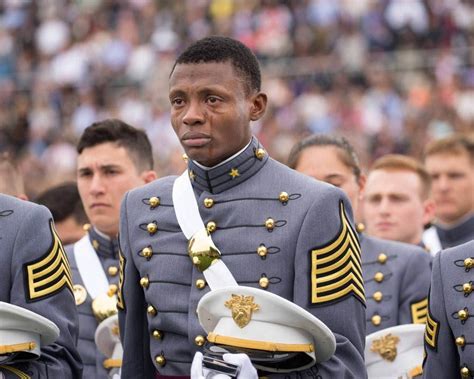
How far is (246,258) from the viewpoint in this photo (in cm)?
530

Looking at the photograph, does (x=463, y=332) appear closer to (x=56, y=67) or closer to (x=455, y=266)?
(x=455, y=266)

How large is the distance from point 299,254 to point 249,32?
18655mm

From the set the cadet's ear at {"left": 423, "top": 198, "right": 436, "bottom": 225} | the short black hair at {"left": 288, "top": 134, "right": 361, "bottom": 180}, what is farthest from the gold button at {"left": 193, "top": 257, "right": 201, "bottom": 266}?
the cadet's ear at {"left": 423, "top": 198, "right": 436, "bottom": 225}

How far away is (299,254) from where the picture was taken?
17.2 ft

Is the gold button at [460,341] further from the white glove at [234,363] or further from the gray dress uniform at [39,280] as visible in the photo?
the gray dress uniform at [39,280]

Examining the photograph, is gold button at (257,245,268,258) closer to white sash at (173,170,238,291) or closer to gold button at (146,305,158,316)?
white sash at (173,170,238,291)

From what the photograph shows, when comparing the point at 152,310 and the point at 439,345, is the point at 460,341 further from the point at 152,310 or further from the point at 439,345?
the point at 152,310

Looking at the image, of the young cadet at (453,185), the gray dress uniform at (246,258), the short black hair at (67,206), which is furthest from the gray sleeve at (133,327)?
the young cadet at (453,185)

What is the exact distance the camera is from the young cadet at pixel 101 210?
7113 mm

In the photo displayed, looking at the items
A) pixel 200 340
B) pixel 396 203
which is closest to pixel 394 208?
pixel 396 203

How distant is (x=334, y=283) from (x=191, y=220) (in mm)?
603

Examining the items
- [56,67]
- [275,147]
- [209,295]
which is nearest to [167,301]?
[209,295]

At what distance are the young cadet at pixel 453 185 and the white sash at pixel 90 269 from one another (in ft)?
10.8

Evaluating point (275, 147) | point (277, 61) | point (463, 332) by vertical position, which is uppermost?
point (277, 61)
